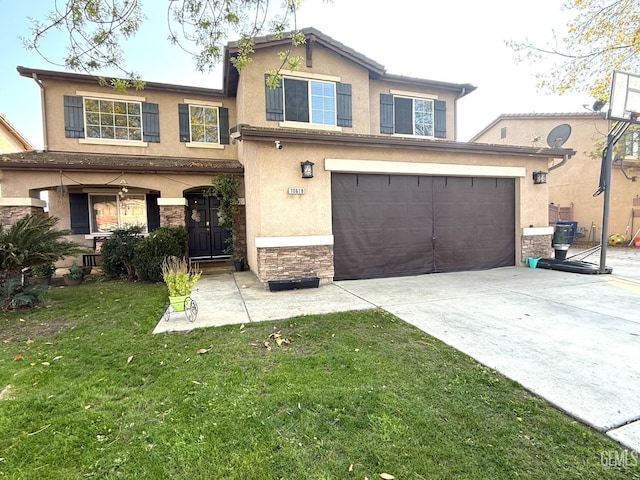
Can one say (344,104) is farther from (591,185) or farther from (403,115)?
(591,185)

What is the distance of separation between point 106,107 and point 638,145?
77.9 feet

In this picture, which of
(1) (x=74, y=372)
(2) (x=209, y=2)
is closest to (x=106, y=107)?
(2) (x=209, y=2)

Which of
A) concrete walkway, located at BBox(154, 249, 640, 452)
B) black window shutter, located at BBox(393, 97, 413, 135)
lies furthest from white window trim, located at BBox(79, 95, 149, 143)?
black window shutter, located at BBox(393, 97, 413, 135)

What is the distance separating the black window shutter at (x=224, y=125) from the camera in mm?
12031

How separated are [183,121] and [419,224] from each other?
9052mm

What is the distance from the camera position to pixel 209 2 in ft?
14.9

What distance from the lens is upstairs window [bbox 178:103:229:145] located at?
11664 millimetres

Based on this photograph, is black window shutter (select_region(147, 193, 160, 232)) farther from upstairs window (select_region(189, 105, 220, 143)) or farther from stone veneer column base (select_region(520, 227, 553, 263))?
stone veneer column base (select_region(520, 227, 553, 263))

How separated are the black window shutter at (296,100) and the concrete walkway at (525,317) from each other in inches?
215

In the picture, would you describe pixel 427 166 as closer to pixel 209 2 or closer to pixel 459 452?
pixel 209 2

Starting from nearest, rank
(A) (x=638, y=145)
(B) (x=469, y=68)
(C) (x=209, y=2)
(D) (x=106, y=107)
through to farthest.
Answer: (C) (x=209, y=2) < (D) (x=106, y=107) < (B) (x=469, y=68) < (A) (x=638, y=145)

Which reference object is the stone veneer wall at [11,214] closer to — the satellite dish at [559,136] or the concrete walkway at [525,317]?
the concrete walkway at [525,317]

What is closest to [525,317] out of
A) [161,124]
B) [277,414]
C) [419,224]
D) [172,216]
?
[419,224]

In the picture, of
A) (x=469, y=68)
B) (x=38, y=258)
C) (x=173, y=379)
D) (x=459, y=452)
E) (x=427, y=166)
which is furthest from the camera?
(x=469, y=68)
